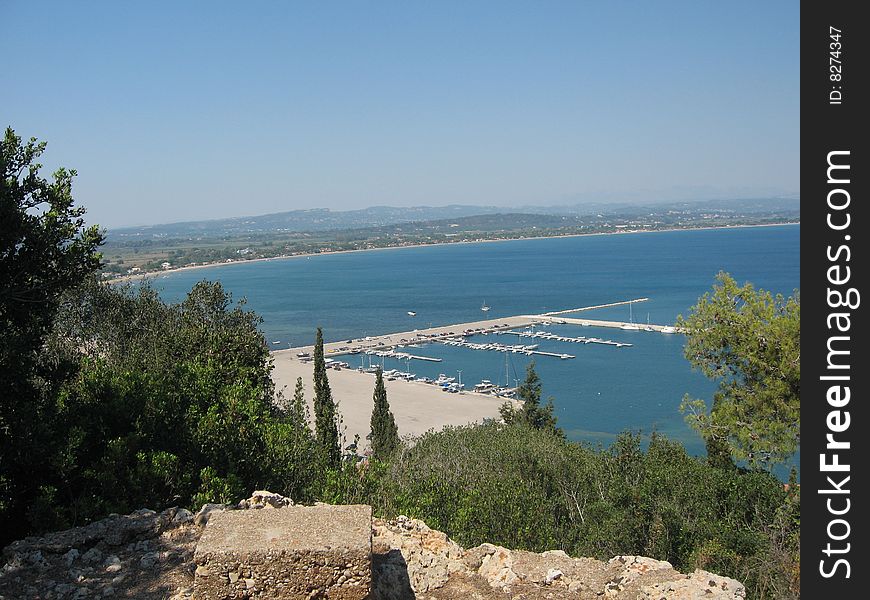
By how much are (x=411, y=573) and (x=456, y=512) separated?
5.47 metres

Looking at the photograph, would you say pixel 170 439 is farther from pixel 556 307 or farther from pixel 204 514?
pixel 556 307

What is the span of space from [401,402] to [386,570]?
48896 mm

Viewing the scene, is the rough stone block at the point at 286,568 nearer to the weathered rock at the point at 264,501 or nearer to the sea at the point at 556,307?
the weathered rock at the point at 264,501

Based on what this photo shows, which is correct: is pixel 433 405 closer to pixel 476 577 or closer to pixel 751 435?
pixel 751 435

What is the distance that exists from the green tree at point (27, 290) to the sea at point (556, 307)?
65.5ft

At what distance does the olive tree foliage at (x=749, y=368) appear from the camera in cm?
1464

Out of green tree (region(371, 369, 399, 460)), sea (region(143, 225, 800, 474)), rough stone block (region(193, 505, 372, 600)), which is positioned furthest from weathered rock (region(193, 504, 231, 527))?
green tree (region(371, 369, 399, 460))

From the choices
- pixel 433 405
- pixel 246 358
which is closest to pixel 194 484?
pixel 246 358

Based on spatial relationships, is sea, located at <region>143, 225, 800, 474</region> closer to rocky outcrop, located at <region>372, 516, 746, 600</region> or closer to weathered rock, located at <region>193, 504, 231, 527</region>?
rocky outcrop, located at <region>372, 516, 746, 600</region>

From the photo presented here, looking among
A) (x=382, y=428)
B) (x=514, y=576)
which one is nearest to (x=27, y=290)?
(x=514, y=576)

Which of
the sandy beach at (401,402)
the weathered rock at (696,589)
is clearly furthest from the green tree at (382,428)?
the weathered rock at (696,589)
